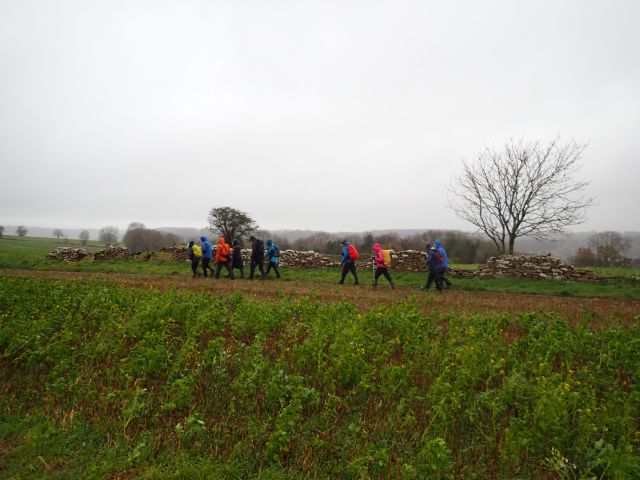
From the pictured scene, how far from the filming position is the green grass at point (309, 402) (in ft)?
10.6

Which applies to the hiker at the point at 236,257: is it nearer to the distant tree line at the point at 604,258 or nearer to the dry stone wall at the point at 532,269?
the dry stone wall at the point at 532,269

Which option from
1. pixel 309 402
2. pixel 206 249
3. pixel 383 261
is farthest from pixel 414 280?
pixel 309 402

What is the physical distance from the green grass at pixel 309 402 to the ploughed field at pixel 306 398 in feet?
0.07

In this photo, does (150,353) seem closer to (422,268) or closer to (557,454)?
(557,454)

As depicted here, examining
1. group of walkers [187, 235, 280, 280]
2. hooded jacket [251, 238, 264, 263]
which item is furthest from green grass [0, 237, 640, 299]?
hooded jacket [251, 238, 264, 263]

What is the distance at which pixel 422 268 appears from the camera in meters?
19.6

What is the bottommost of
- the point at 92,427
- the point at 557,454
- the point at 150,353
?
the point at 92,427

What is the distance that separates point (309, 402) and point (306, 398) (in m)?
0.17

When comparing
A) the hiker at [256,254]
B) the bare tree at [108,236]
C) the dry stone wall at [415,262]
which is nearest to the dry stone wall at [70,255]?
the dry stone wall at [415,262]

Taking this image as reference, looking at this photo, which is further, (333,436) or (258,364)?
(258,364)

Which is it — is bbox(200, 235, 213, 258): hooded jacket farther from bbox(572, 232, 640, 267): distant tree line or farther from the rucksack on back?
bbox(572, 232, 640, 267): distant tree line

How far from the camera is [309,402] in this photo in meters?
4.02

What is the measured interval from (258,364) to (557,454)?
3.32 meters

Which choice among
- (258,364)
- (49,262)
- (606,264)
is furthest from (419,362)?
(606,264)
